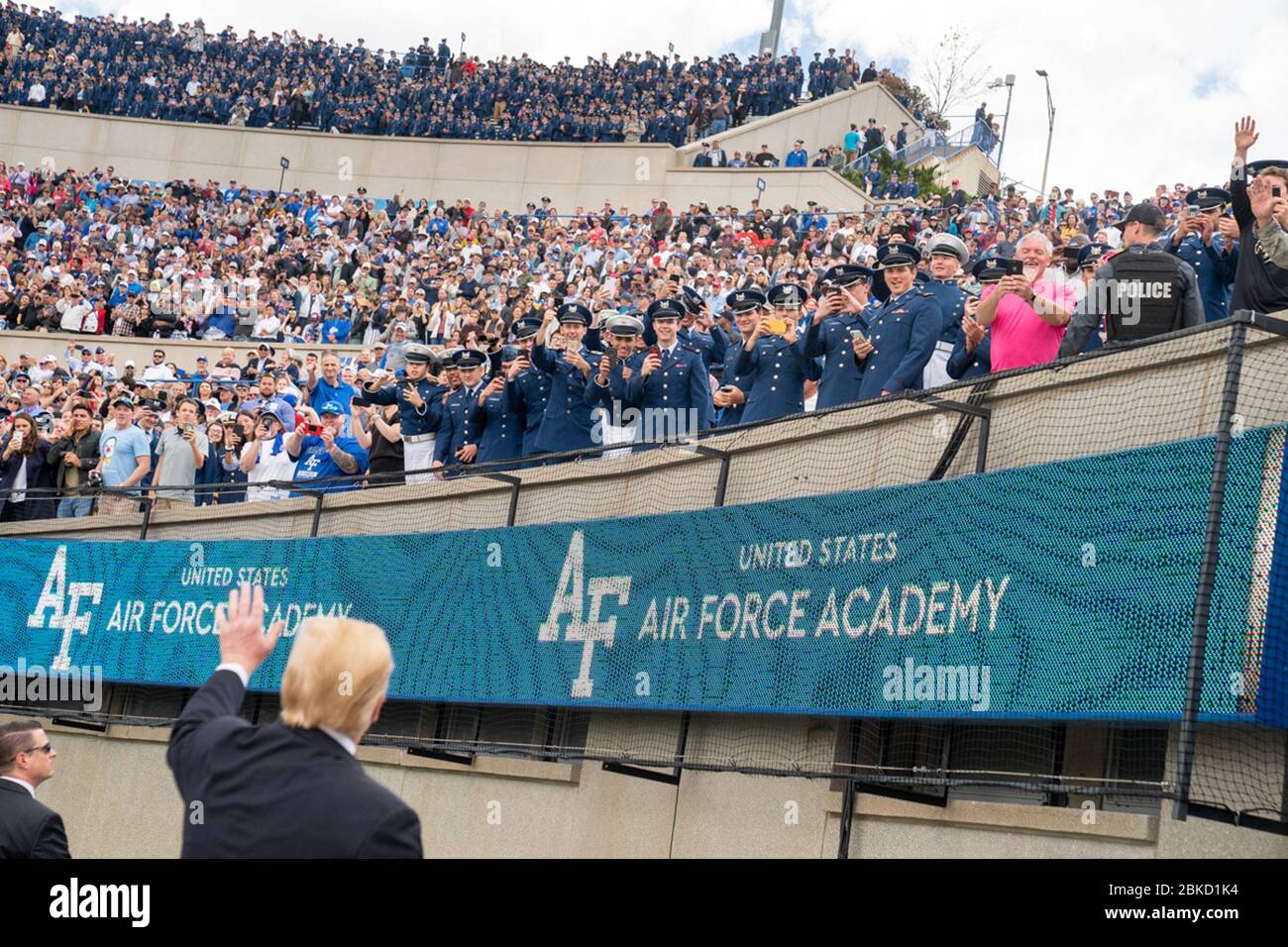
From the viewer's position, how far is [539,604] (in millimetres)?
10305

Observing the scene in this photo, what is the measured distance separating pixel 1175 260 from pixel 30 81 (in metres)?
41.4

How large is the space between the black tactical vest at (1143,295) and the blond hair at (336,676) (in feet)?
17.3

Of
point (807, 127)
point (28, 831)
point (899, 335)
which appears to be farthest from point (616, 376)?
point (807, 127)

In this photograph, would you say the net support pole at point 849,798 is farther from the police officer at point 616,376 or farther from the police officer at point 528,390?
the police officer at point 528,390

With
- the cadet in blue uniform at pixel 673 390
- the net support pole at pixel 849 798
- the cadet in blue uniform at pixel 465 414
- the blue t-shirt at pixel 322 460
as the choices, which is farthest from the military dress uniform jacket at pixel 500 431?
the net support pole at pixel 849 798

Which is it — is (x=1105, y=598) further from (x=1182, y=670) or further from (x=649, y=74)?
(x=649, y=74)

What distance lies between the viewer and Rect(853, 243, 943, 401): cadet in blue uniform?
930cm

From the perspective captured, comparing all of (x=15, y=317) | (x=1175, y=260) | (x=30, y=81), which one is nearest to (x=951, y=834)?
(x=1175, y=260)

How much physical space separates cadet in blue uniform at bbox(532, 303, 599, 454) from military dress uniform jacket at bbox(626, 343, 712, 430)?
105cm

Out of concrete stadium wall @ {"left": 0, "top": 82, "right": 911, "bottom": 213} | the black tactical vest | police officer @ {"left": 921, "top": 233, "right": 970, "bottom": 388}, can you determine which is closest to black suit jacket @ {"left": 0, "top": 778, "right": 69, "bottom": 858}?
the black tactical vest

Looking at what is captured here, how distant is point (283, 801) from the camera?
131 inches

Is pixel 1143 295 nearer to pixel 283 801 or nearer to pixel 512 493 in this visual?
pixel 512 493

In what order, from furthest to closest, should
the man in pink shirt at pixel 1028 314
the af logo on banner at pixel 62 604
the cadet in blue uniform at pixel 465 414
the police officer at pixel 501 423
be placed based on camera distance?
the af logo on banner at pixel 62 604 < the cadet in blue uniform at pixel 465 414 < the police officer at pixel 501 423 < the man in pink shirt at pixel 1028 314

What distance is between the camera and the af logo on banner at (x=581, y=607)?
9672mm
